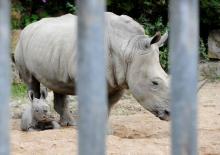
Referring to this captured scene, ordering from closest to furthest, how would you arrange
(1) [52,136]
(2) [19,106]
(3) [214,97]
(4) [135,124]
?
(1) [52,136]
(4) [135,124]
(2) [19,106]
(3) [214,97]

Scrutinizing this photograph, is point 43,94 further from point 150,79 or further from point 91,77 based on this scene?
point 91,77

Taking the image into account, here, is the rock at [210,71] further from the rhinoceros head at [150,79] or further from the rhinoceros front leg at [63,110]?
the rhinoceros head at [150,79]

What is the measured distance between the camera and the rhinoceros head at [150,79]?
6.53 m

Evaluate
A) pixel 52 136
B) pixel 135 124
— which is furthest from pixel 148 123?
pixel 52 136

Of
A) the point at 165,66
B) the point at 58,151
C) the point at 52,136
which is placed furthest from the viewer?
the point at 165,66

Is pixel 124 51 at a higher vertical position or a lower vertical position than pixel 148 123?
higher

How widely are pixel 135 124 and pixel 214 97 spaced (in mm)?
2754

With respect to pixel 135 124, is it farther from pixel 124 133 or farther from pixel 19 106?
pixel 19 106

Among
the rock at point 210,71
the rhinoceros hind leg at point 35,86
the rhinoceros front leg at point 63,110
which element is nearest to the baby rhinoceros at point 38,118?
the rhinoceros front leg at point 63,110

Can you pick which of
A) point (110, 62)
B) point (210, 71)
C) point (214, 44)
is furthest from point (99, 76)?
point (214, 44)

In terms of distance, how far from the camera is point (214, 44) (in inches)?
498

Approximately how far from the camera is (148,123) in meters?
7.71

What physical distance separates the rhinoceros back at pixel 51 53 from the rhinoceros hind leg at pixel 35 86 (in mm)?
52

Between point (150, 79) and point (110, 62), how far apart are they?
50 centimetres
